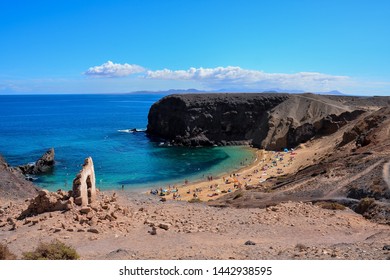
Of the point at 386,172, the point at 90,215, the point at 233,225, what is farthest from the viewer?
the point at 386,172

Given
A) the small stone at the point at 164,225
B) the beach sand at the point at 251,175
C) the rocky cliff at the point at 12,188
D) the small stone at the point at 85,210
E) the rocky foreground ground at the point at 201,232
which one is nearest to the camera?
the rocky foreground ground at the point at 201,232

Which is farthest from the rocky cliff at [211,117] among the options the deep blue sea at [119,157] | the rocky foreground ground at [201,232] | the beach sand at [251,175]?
the rocky foreground ground at [201,232]

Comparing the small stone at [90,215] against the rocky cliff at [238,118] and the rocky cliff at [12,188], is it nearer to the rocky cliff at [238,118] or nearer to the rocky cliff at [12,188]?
the rocky cliff at [12,188]

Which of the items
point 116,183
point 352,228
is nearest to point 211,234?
point 352,228

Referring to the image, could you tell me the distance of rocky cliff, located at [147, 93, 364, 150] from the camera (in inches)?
2955

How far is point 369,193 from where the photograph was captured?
2477cm

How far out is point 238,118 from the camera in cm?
8700

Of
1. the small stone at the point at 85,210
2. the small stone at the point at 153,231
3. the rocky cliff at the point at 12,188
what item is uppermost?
the small stone at the point at 85,210

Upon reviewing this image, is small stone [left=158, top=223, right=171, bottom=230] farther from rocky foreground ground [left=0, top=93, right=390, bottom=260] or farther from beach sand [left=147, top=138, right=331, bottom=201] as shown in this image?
beach sand [left=147, top=138, right=331, bottom=201]

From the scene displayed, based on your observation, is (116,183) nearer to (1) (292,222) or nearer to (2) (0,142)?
(1) (292,222)

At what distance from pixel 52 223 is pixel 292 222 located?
12612 mm

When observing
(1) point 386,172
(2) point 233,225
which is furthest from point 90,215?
(1) point 386,172

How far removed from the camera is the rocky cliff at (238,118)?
75.1 metres

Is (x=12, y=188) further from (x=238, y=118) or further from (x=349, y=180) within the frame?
(x=238, y=118)
